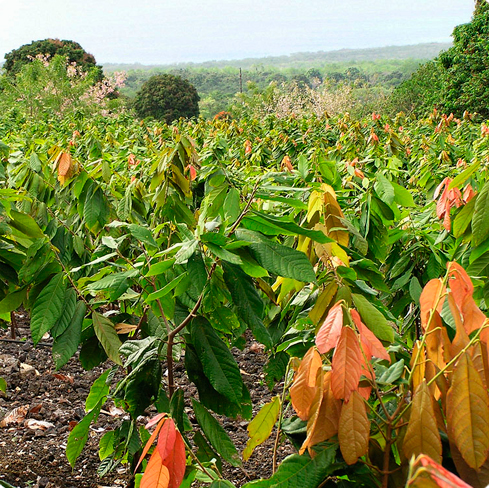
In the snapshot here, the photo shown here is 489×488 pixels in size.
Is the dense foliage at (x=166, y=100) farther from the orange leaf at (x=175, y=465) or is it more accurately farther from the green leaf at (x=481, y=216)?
the orange leaf at (x=175, y=465)

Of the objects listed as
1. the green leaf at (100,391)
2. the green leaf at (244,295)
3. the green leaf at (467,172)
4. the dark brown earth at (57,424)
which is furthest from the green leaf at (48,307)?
the green leaf at (467,172)

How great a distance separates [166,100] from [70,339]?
24203 mm

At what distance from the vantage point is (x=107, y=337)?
140cm

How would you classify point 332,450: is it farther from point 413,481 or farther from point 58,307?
point 58,307

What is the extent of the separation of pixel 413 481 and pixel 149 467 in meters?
0.39

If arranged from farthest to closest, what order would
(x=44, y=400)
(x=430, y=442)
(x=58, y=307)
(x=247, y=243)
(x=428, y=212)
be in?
(x=44, y=400)
(x=428, y=212)
(x=58, y=307)
(x=247, y=243)
(x=430, y=442)

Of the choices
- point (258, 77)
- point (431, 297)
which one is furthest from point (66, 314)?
point (258, 77)

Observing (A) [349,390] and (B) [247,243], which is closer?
(A) [349,390]

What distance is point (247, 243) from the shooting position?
102 centimetres

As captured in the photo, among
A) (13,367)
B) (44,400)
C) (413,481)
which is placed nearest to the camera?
(413,481)

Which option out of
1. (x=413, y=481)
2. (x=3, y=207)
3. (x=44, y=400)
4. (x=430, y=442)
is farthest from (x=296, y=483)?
(x=44, y=400)

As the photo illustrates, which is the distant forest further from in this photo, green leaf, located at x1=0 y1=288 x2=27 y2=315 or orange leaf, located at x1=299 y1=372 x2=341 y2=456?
orange leaf, located at x1=299 y1=372 x2=341 y2=456

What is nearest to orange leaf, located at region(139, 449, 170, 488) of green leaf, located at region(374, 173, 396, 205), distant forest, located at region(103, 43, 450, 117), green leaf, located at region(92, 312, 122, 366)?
green leaf, located at region(92, 312, 122, 366)

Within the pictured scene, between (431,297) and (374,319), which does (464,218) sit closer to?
(374,319)
